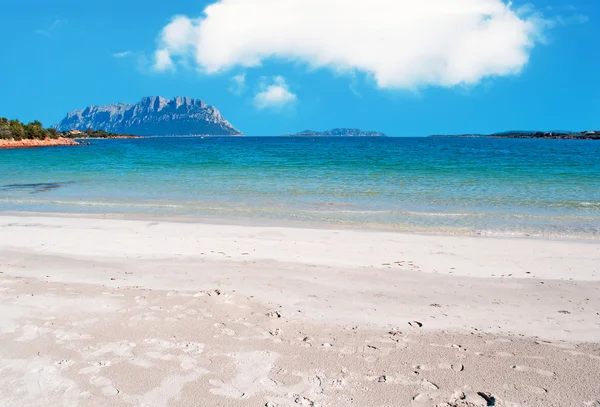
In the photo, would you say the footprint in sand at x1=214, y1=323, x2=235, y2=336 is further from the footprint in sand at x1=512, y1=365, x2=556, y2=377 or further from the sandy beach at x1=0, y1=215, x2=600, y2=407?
the footprint in sand at x1=512, y1=365, x2=556, y2=377

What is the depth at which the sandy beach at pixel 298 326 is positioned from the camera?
431 centimetres

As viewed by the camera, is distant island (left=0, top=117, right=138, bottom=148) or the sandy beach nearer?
the sandy beach

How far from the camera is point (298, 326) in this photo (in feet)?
19.0

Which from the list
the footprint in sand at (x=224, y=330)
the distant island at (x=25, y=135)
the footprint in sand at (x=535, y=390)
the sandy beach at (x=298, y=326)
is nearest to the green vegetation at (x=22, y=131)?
the distant island at (x=25, y=135)

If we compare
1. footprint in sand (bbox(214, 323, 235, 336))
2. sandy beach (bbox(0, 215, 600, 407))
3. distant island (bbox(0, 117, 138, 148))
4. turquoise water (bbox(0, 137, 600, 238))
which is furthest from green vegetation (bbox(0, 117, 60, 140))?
footprint in sand (bbox(214, 323, 235, 336))

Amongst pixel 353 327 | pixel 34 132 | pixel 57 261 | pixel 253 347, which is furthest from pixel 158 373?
pixel 34 132

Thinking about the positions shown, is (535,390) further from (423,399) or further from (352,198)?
(352,198)

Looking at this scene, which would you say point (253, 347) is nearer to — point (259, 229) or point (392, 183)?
point (259, 229)

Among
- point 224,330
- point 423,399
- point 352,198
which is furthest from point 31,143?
point 423,399

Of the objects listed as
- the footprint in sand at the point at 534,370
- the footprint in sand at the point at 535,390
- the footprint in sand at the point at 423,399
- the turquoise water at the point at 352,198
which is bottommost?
the footprint in sand at the point at 423,399

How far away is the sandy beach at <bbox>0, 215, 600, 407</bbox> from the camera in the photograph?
4.31 meters

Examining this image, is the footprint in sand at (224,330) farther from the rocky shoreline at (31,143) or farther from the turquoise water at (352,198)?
the rocky shoreline at (31,143)

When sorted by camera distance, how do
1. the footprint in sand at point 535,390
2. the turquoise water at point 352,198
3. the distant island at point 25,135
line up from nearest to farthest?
the footprint in sand at point 535,390
the turquoise water at point 352,198
the distant island at point 25,135

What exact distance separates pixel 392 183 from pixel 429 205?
8.20m
